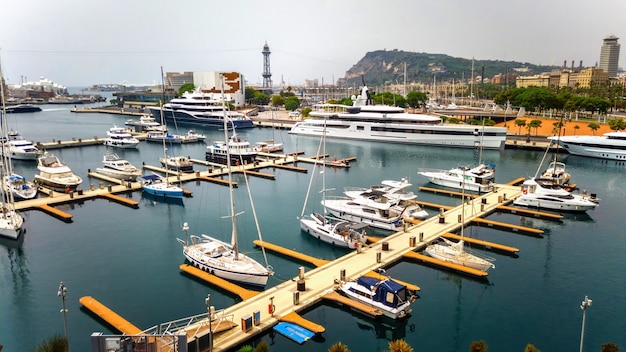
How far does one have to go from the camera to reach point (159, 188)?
155 feet

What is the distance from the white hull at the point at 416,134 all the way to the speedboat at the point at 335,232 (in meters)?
49.1

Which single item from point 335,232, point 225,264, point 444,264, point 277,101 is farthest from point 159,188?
point 277,101

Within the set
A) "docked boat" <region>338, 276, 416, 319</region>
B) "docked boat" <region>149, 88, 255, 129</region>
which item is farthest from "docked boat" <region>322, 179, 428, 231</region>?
"docked boat" <region>149, 88, 255, 129</region>

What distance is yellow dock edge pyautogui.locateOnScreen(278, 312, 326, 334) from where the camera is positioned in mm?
21812

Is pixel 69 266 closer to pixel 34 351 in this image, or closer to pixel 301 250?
pixel 34 351

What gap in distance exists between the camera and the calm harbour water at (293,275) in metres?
22.5

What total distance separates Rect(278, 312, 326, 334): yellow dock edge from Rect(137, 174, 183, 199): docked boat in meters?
27.7

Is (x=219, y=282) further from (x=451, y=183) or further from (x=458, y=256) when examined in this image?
(x=451, y=183)

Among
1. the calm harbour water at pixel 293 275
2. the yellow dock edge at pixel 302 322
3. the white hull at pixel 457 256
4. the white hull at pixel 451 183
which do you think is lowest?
the calm harbour water at pixel 293 275

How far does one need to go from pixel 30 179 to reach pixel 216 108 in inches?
2594

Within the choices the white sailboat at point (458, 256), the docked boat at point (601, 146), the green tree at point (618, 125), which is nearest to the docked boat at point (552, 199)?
the white sailboat at point (458, 256)

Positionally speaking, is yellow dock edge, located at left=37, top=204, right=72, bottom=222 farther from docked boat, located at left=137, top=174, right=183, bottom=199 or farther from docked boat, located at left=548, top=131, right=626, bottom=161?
docked boat, located at left=548, top=131, right=626, bottom=161

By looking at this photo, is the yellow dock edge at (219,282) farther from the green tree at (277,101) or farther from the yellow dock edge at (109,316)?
the green tree at (277,101)

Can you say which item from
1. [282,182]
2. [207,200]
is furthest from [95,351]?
[282,182]
